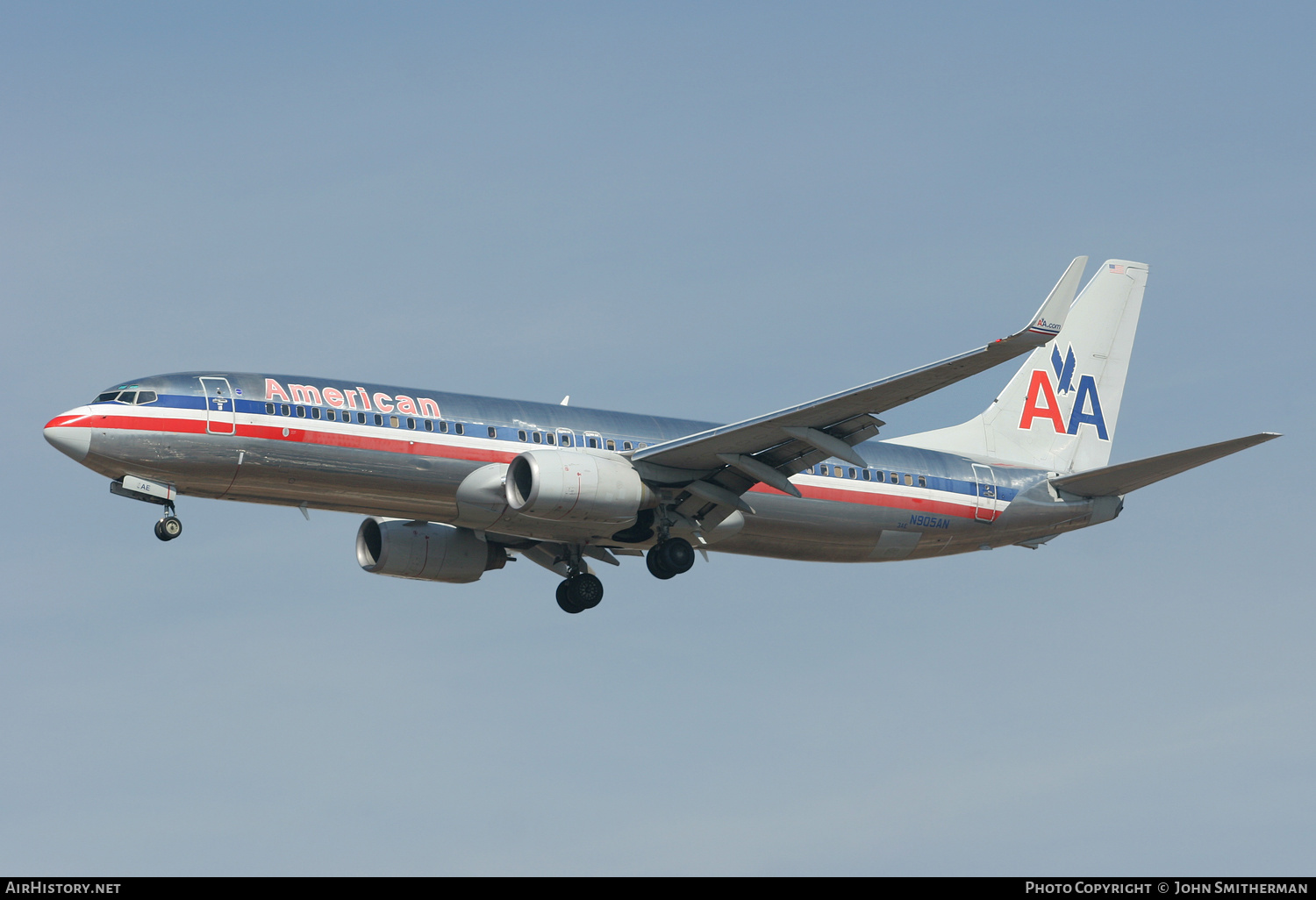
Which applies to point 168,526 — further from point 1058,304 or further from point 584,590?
point 1058,304

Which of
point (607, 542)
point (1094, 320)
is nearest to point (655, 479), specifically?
point (607, 542)

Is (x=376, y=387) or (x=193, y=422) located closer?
(x=193, y=422)

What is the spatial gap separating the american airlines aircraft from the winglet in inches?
2.2

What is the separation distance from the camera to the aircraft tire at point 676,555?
3784 cm

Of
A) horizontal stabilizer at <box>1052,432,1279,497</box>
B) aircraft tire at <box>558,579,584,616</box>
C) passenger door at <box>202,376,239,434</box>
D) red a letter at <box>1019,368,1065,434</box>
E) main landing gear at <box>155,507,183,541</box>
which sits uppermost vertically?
red a letter at <box>1019,368,1065,434</box>

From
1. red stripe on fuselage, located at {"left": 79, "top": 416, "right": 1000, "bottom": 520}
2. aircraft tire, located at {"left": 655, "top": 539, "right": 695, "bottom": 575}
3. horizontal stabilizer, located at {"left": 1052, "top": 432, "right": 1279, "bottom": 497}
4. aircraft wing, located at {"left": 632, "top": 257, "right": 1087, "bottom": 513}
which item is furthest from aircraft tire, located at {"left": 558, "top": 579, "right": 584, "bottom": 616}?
horizontal stabilizer, located at {"left": 1052, "top": 432, "right": 1279, "bottom": 497}

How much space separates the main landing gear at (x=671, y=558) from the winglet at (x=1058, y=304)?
11120mm

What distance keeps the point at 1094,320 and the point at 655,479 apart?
708 inches

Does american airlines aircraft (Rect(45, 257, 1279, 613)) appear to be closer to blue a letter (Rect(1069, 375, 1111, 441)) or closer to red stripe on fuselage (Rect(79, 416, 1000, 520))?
red stripe on fuselage (Rect(79, 416, 1000, 520))

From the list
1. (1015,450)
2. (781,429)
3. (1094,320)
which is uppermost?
(1094,320)

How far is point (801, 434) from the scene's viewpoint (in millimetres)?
34656

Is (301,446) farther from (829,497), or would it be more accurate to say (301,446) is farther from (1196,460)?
(1196,460)

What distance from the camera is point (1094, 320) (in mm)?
47719

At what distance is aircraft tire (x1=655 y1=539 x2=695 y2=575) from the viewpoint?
37844 millimetres
